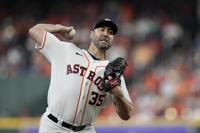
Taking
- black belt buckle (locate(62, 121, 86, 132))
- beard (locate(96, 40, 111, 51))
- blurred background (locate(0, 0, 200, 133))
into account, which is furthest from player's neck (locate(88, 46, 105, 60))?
blurred background (locate(0, 0, 200, 133))

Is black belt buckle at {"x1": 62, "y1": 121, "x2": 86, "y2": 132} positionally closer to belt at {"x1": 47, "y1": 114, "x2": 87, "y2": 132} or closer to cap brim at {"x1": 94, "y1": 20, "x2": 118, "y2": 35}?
belt at {"x1": 47, "y1": 114, "x2": 87, "y2": 132}

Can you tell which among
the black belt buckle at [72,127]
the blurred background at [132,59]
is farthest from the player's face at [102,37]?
the blurred background at [132,59]

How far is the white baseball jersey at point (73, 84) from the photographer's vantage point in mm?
6152

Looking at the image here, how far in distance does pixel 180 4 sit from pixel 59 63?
10.0 meters

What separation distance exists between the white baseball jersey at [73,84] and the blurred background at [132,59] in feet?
17.6

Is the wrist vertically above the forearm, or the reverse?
the wrist

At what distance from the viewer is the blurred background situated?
1210 centimetres

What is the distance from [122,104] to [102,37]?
0.66 metres

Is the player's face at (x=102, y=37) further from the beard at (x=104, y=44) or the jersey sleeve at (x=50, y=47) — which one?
the jersey sleeve at (x=50, y=47)

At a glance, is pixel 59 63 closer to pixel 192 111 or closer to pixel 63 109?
pixel 63 109

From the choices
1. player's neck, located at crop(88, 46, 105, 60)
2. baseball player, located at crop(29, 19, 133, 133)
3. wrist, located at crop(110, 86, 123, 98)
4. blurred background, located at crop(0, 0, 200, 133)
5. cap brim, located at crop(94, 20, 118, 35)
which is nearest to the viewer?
wrist, located at crop(110, 86, 123, 98)

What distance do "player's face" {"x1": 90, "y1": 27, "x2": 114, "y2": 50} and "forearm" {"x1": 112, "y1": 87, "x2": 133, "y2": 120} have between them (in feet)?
1.65

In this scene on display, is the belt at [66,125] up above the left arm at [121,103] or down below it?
below

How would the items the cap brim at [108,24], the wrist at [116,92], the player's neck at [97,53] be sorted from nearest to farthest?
1. the wrist at [116,92]
2. the cap brim at [108,24]
3. the player's neck at [97,53]
